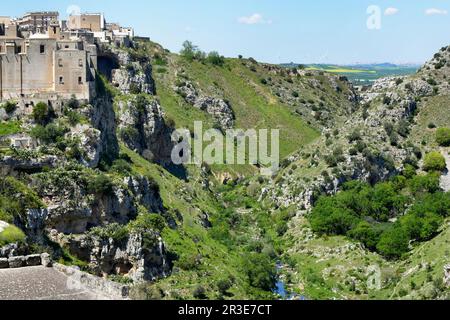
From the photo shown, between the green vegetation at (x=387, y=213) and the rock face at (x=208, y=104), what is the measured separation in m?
32.5

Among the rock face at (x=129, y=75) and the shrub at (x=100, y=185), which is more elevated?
the rock face at (x=129, y=75)

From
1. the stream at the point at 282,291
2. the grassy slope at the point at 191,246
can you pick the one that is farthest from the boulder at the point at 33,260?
the stream at the point at 282,291

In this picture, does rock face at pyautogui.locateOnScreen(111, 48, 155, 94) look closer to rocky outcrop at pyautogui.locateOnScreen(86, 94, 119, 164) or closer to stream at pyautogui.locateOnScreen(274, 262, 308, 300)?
rocky outcrop at pyautogui.locateOnScreen(86, 94, 119, 164)

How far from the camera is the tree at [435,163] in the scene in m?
106

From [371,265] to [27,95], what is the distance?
111ft

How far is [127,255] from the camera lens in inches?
2625

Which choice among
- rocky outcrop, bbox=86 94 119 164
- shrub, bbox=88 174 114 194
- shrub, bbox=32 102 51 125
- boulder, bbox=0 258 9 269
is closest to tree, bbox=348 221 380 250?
rocky outcrop, bbox=86 94 119 164

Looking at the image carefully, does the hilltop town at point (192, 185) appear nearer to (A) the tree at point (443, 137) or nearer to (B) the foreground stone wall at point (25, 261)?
(B) the foreground stone wall at point (25, 261)

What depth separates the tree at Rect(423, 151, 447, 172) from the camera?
106 metres

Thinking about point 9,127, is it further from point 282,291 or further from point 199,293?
point 282,291

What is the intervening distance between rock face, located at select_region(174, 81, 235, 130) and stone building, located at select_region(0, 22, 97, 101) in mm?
55218


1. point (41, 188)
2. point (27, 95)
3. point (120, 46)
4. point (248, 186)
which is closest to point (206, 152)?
point (248, 186)

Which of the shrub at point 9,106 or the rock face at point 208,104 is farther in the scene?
the rock face at point 208,104

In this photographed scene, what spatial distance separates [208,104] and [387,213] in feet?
138
